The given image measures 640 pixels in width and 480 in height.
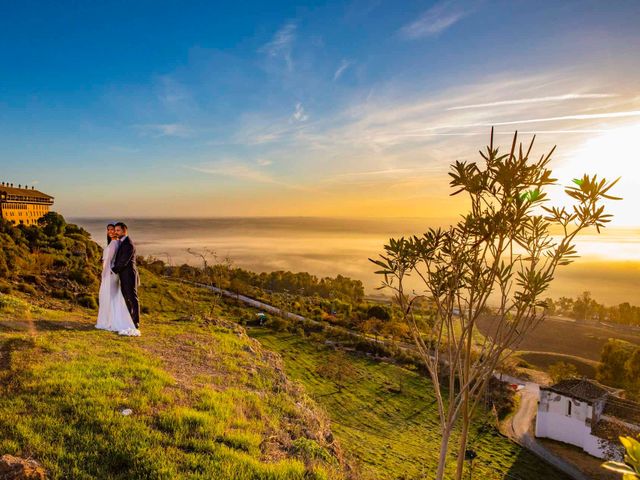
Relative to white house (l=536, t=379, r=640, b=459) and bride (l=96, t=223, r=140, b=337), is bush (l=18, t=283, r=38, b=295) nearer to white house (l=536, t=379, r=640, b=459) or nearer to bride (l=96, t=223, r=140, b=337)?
bride (l=96, t=223, r=140, b=337)

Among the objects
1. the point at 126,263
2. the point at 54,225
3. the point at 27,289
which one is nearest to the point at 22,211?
the point at 54,225

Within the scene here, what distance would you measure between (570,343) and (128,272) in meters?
82.8

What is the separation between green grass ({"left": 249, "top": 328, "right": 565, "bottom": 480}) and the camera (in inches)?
713

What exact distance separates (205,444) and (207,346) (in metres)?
7.35

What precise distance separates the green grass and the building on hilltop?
3814 cm

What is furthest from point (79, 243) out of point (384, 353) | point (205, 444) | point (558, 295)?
point (558, 295)

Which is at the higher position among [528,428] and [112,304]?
[112,304]

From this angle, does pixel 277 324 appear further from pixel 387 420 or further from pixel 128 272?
pixel 128 272

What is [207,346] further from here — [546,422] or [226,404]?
[546,422]

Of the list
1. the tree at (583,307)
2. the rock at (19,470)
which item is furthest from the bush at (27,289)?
the tree at (583,307)

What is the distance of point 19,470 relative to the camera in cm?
447

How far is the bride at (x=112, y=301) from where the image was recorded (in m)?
12.7

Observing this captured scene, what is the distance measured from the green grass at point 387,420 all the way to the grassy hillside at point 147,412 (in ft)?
23.9

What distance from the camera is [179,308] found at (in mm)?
34000
